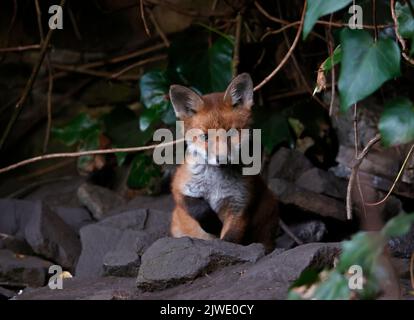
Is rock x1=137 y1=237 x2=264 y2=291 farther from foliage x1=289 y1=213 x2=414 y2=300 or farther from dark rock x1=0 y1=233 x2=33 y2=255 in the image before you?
dark rock x1=0 y1=233 x2=33 y2=255

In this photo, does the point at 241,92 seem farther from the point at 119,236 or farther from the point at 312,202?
the point at 119,236

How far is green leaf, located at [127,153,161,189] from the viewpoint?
22.8 feet

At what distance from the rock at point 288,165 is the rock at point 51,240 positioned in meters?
2.08

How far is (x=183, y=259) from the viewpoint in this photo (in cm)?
412

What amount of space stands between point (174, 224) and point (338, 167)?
2095 millimetres

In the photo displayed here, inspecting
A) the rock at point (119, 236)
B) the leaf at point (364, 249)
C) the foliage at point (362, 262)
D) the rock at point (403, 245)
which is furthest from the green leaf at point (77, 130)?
the leaf at point (364, 249)

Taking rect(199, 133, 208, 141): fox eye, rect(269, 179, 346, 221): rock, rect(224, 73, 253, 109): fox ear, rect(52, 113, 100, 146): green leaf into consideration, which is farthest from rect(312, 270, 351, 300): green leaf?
rect(52, 113, 100, 146): green leaf

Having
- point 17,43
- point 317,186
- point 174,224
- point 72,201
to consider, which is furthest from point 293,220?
point 17,43

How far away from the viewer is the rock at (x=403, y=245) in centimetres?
531

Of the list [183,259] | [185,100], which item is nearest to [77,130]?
[185,100]

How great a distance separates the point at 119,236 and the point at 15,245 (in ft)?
3.26

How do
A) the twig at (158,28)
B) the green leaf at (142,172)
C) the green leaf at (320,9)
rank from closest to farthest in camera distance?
the green leaf at (320,9)
the green leaf at (142,172)
the twig at (158,28)

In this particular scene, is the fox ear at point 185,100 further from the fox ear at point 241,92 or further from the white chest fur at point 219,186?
the white chest fur at point 219,186

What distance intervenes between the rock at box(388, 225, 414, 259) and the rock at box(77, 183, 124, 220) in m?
3.01
